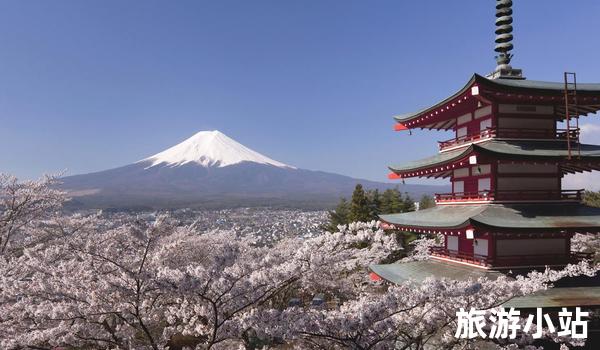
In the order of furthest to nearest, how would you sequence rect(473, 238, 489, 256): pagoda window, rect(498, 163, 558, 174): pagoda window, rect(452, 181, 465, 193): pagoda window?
rect(452, 181, 465, 193): pagoda window → rect(498, 163, 558, 174): pagoda window → rect(473, 238, 489, 256): pagoda window

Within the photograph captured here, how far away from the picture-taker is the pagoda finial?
13.3m

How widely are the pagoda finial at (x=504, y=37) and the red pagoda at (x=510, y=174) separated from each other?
0.10ft

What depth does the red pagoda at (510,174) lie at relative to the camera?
10.9 m

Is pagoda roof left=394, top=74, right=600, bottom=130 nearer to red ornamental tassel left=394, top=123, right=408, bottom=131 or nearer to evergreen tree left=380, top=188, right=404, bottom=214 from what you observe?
red ornamental tassel left=394, top=123, right=408, bottom=131

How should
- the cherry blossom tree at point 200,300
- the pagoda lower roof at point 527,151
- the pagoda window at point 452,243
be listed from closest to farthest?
the cherry blossom tree at point 200,300
the pagoda lower roof at point 527,151
the pagoda window at point 452,243

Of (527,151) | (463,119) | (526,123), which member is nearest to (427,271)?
(527,151)

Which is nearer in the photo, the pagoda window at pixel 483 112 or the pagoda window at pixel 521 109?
the pagoda window at pixel 521 109

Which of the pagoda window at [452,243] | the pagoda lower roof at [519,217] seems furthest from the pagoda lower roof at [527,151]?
the pagoda window at [452,243]

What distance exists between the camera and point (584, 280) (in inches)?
434

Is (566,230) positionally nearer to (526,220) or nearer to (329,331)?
(526,220)

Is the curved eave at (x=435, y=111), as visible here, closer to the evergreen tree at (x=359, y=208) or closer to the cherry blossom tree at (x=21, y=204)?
the cherry blossom tree at (x=21, y=204)

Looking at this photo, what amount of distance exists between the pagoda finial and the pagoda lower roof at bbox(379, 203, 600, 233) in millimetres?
4439

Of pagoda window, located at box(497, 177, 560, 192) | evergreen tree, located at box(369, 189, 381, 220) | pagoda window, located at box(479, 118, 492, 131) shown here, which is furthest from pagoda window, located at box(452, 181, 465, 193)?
evergreen tree, located at box(369, 189, 381, 220)

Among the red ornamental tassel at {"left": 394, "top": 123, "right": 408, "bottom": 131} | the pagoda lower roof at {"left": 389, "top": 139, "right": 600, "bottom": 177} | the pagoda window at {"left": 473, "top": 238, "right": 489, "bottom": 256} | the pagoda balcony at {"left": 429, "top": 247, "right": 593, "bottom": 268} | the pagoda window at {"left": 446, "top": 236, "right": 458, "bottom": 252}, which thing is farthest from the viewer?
the red ornamental tassel at {"left": 394, "top": 123, "right": 408, "bottom": 131}
